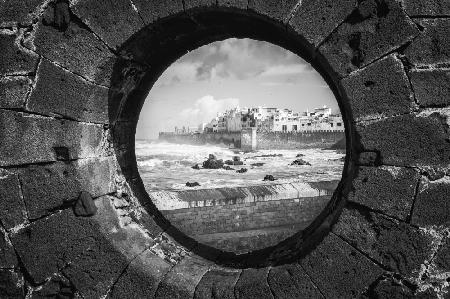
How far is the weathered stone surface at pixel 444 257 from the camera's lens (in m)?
2.01

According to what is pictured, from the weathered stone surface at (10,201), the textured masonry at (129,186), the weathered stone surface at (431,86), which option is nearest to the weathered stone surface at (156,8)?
the textured masonry at (129,186)

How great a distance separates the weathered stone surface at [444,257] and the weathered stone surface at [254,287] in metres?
1.05

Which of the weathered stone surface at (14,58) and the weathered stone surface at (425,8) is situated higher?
the weathered stone surface at (425,8)

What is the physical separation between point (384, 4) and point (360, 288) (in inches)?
69.4

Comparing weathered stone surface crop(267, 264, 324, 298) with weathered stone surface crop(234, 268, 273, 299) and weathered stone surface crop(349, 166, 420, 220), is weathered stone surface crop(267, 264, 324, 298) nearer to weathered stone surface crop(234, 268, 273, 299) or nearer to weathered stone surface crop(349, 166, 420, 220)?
weathered stone surface crop(234, 268, 273, 299)

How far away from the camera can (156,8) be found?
2.32 metres

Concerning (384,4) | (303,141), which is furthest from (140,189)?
(303,141)

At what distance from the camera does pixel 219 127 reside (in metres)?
82.4

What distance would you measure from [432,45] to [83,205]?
2.54 m

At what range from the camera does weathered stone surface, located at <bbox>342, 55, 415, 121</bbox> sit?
80.4 inches

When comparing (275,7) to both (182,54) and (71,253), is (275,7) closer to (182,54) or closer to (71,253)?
(182,54)

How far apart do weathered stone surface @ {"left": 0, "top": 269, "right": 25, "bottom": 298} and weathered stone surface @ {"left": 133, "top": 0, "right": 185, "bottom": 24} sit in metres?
2.05

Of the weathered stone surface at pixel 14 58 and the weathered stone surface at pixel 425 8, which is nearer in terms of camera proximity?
the weathered stone surface at pixel 425 8

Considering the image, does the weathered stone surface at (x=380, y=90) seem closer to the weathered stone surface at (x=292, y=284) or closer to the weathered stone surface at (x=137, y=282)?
the weathered stone surface at (x=292, y=284)
